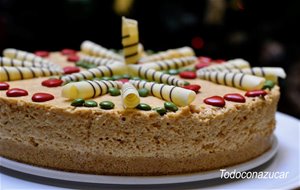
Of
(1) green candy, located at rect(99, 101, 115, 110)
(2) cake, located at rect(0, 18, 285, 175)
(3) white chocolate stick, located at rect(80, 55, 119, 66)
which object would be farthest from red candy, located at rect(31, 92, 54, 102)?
(3) white chocolate stick, located at rect(80, 55, 119, 66)

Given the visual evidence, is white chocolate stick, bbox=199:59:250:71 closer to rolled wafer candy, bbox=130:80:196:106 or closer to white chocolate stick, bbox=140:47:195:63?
white chocolate stick, bbox=140:47:195:63

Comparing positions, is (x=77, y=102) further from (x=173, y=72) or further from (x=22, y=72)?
(x=173, y=72)

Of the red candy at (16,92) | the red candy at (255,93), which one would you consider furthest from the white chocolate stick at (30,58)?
the red candy at (255,93)

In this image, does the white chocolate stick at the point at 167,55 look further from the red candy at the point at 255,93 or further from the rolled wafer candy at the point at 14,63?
the red candy at the point at 255,93

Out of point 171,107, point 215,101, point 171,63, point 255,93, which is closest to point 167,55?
point 171,63

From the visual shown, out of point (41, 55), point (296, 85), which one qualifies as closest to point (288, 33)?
point (296, 85)

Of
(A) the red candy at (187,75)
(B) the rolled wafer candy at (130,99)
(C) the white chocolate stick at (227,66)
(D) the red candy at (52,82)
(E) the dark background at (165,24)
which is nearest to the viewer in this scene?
(B) the rolled wafer candy at (130,99)
